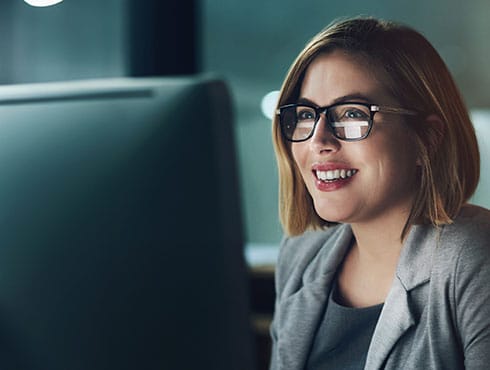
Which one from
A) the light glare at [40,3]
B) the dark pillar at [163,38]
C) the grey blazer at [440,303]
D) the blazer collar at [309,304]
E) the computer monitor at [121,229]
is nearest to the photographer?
the computer monitor at [121,229]

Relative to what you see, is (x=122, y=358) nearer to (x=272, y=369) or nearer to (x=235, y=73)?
(x=272, y=369)

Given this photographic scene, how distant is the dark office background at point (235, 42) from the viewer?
32.1 inches

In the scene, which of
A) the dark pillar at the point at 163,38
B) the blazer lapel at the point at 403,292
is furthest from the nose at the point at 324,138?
the dark pillar at the point at 163,38

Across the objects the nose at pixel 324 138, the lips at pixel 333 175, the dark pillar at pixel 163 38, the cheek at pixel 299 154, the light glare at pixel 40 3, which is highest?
the light glare at pixel 40 3

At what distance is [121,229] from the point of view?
0.47 m

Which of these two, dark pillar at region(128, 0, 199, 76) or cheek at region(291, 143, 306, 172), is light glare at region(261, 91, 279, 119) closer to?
cheek at region(291, 143, 306, 172)

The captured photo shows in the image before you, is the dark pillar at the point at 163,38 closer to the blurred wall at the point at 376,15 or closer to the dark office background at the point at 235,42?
the dark office background at the point at 235,42

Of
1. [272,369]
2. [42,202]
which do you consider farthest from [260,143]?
[42,202]

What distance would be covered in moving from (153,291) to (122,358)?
0.19ft

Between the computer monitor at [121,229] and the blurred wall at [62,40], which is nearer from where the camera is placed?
the computer monitor at [121,229]

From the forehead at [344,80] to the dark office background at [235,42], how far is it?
0.25ft

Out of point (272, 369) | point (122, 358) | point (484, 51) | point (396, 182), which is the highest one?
point (484, 51)

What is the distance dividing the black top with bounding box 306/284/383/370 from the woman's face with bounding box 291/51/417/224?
9cm

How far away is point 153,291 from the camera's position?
463 millimetres
